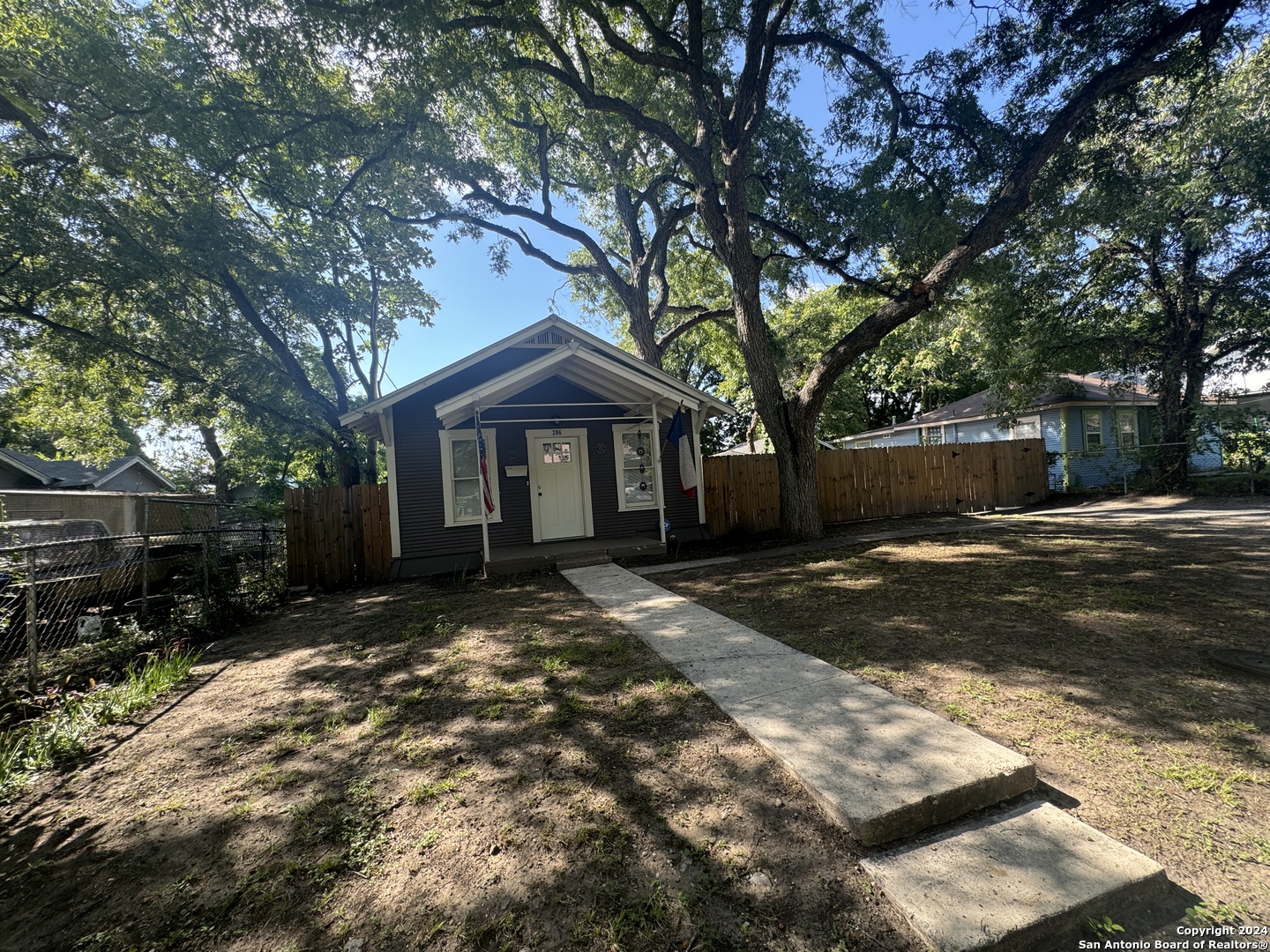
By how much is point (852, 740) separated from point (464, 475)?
27.7ft

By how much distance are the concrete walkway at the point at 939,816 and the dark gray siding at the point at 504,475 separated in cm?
694

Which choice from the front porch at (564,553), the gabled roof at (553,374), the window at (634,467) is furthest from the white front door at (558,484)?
the gabled roof at (553,374)

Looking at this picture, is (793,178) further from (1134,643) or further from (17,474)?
(17,474)

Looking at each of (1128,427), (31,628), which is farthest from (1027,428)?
(31,628)

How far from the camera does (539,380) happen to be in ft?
29.5

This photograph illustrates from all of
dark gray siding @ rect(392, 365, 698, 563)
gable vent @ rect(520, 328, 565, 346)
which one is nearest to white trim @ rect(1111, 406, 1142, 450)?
dark gray siding @ rect(392, 365, 698, 563)

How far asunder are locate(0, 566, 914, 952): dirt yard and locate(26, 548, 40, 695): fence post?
0.92m

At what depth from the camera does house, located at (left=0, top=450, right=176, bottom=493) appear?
58.0ft

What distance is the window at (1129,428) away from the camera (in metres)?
17.5

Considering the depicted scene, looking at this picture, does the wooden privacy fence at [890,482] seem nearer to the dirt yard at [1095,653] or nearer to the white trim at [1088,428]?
the white trim at [1088,428]

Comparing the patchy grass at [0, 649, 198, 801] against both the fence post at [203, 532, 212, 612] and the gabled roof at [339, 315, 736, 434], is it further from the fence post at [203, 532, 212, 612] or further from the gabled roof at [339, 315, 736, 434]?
the gabled roof at [339, 315, 736, 434]

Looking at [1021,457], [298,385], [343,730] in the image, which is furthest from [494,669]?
[1021,457]

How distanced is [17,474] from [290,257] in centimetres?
1664

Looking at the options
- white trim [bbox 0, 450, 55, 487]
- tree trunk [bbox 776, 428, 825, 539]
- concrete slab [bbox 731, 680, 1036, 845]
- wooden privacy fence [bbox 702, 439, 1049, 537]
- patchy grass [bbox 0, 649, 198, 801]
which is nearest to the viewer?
concrete slab [bbox 731, 680, 1036, 845]
